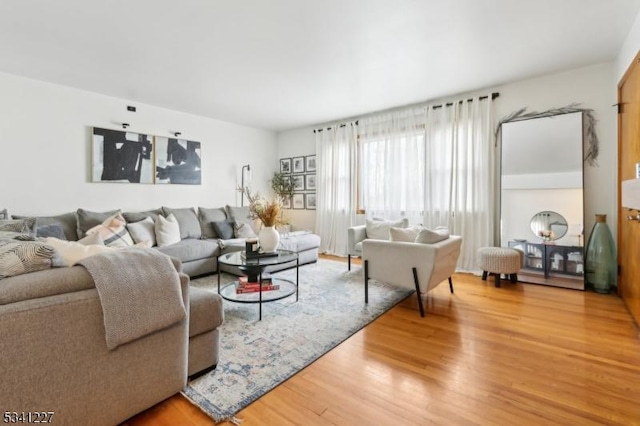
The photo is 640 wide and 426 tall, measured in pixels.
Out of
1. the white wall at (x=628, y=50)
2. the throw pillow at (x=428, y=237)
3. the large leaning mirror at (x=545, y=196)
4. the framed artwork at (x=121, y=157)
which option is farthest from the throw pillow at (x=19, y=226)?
the white wall at (x=628, y=50)

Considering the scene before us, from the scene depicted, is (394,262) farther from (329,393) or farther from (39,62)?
(39,62)

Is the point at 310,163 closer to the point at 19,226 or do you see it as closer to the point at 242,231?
the point at 242,231

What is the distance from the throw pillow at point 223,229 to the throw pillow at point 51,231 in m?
1.75

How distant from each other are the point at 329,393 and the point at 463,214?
10.7 feet

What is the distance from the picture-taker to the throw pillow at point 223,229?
4465 millimetres

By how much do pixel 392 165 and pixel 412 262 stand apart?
2.45m

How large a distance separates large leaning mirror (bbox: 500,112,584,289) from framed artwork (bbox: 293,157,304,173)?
3.46 m

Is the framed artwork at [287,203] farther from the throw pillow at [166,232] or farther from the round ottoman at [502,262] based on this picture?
the round ottoman at [502,262]

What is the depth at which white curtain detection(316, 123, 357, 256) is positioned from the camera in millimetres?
5250

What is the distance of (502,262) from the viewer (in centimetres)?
341

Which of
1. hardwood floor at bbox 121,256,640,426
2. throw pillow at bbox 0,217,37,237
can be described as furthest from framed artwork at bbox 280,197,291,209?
throw pillow at bbox 0,217,37,237

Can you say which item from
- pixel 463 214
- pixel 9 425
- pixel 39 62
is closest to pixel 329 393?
pixel 9 425

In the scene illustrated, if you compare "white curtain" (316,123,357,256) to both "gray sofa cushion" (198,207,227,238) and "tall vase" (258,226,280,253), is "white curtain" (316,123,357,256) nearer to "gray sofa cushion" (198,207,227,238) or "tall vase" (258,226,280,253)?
"gray sofa cushion" (198,207,227,238)

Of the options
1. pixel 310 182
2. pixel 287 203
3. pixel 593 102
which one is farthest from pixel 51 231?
pixel 593 102
